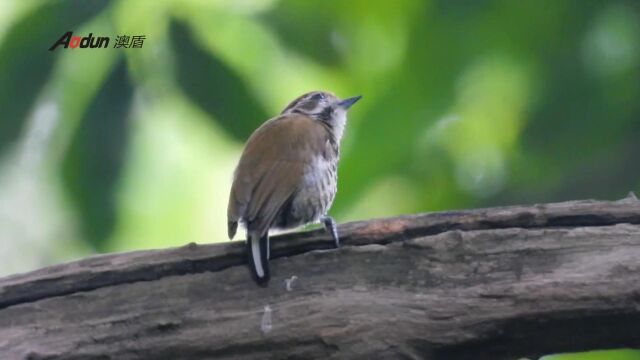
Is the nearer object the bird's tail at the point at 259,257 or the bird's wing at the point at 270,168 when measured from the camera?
the bird's tail at the point at 259,257

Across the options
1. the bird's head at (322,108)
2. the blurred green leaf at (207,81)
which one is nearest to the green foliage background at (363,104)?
the blurred green leaf at (207,81)

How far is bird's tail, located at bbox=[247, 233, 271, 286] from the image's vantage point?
10.0ft

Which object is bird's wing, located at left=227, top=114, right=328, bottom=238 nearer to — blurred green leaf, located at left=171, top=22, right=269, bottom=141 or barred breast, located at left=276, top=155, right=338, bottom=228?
barred breast, located at left=276, top=155, right=338, bottom=228

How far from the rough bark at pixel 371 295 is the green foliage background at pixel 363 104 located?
8cm

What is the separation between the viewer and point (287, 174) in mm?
3422

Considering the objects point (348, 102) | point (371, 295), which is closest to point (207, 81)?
point (348, 102)

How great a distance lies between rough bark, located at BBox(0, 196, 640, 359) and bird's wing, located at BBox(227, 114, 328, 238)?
9 centimetres

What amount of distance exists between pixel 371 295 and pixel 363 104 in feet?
1.73

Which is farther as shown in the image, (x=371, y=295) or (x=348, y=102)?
(x=348, y=102)

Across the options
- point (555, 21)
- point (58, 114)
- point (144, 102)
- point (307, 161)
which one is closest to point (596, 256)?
point (555, 21)

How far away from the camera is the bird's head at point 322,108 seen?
3.67 meters

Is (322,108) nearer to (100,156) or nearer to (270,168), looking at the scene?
(270,168)

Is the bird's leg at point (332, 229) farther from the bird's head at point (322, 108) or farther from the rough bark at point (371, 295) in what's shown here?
the bird's head at point (322, 108)

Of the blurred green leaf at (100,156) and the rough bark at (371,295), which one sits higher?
the blurred green leaf at (100,156)
